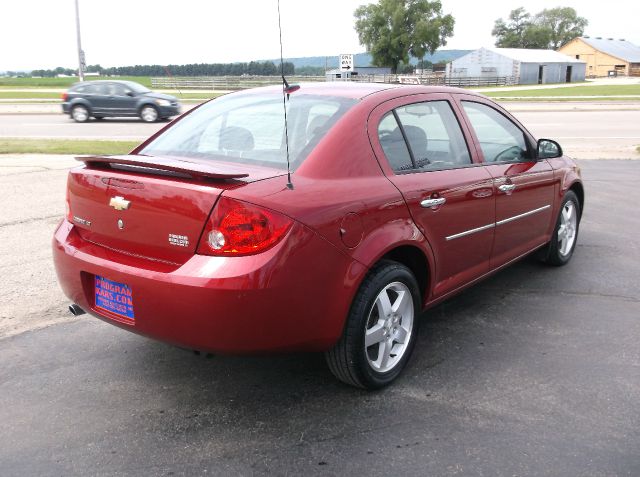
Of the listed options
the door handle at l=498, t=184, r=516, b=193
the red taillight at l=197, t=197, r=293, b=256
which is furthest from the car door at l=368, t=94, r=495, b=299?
the red taillight at l=197, t=197, r=293, b=256

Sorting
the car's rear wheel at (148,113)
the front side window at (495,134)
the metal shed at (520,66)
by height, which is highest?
the metal shed at (520,66)

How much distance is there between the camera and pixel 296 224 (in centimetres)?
280

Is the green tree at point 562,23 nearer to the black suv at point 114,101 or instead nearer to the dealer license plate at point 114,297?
the black suv at point 114,101

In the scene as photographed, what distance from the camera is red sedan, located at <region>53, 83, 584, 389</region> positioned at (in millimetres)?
2783

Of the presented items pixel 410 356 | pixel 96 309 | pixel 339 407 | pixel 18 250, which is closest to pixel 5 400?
pixel 96 309

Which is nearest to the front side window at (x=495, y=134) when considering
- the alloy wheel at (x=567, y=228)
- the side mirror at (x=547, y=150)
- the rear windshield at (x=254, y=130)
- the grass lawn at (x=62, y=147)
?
the side mirror at (x=547, y=150)

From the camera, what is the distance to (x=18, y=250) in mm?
5805

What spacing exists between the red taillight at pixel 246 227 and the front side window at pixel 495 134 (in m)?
2.02

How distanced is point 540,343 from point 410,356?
0.94 meters

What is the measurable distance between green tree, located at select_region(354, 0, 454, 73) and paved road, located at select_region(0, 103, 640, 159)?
6772 centimetres

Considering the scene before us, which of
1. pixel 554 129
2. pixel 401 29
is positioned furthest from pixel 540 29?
pixel 554 129

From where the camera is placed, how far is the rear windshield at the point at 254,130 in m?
3.33

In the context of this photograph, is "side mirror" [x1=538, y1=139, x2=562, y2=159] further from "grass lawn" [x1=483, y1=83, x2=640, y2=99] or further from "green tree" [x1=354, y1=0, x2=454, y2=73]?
"green tree" [x1=354, y1=0, x2=454, y2=73]

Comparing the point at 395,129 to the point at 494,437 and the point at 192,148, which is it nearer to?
the point at 192,148
